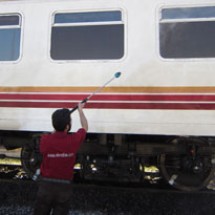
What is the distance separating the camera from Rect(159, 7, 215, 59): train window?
548cm

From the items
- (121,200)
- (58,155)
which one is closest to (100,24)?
(58,155)

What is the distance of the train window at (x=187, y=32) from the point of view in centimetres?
548

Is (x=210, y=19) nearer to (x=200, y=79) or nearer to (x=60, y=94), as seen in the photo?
(x=200, y=79)

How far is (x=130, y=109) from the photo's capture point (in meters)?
5.53

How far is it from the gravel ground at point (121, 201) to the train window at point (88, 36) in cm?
214

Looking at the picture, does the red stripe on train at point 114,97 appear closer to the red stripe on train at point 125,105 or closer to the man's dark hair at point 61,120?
the red stripe on train at point 125,105

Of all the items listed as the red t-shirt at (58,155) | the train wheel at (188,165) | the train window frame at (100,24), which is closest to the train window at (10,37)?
the train window frame at (100,24)

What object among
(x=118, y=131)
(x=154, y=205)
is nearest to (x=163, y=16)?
(x=118, y=131)

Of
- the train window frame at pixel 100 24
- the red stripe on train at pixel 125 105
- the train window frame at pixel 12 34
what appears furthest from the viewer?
the train window frame at pixel 12 34

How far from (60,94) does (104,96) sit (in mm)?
641

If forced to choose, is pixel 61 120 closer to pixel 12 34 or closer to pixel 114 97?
pixel 114 97

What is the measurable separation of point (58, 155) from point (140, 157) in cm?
243

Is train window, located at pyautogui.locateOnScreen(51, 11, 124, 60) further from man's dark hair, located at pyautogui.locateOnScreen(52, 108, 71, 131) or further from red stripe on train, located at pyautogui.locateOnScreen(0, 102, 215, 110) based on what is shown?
man's dark hair, located at pyautogui.locateOnScreen(52, 108, 71, 131)

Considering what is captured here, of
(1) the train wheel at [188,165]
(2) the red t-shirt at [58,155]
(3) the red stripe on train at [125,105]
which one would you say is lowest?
(1) the train wheel at [188,165]
